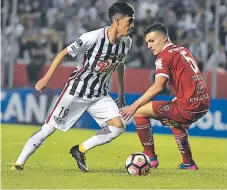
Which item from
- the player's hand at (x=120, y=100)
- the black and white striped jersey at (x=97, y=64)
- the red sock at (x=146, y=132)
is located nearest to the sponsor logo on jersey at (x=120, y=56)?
the black and white striped jersey at (x=97, y=64)

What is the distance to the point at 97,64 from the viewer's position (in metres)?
10.3

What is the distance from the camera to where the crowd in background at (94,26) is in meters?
18.6

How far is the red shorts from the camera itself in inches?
423

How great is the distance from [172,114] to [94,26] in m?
9.28

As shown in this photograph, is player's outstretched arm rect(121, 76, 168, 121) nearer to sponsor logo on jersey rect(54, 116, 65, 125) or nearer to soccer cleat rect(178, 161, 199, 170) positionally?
sponsor logo on jersey rect(54, 116, 65, 125)

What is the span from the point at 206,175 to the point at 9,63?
9.86m

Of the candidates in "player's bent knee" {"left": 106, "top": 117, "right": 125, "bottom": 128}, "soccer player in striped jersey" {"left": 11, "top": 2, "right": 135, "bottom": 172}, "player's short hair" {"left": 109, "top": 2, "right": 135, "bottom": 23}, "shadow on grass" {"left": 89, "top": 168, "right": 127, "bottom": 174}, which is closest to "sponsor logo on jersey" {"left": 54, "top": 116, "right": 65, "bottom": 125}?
"soccer player in striped jersey" {"left": 11, "top": 2, "right": 135, "bottom": 172}

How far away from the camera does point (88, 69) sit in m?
10.4

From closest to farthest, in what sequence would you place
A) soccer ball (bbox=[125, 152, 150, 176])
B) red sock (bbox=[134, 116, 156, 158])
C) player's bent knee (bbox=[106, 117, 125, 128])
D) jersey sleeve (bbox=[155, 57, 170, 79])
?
1. soccer ball (bbox=[125, 152, 150, 176])
2. jersey sleeve (bbox=[155, 57, 170, 79])
3. player's bent knee (bbox=[106, 117, 125, 128])
4. red sock (bbox=[134, 116, 156, 158])

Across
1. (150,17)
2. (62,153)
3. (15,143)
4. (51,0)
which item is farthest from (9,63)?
(62,153)

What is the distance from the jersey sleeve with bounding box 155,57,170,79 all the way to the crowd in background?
783 centimetres

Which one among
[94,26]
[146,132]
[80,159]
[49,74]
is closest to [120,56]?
[49,74]

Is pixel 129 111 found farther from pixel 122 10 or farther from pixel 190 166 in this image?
pixel 190 166

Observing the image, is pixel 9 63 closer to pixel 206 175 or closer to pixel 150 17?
pixel 150 17
